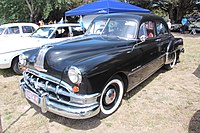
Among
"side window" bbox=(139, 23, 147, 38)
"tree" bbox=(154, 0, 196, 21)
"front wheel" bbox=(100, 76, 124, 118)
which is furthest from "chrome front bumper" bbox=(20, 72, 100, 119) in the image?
"tree" bbox=(154, 0, 196, 21)

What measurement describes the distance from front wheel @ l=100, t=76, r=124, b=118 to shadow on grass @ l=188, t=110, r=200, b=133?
127cm

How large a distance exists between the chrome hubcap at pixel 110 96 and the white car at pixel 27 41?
338 cm

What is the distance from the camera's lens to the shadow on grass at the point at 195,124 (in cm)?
289

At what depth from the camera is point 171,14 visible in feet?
87.4

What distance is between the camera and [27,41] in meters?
5.68

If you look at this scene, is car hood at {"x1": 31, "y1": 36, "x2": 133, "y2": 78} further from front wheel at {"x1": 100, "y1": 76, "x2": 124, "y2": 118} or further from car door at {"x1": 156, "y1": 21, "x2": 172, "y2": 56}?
car door at {"x1": 156, "y1": 21, "x2": 172, "y2": 56}

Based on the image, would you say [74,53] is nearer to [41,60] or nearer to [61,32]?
[41,60]

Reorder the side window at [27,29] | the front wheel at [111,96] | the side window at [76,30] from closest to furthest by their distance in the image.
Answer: the front wheel at [111,96] → the side window at [76,30] → the side window at [27,29]

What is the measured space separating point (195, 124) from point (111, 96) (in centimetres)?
149

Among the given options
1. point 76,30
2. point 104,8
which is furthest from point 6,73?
point 104,8

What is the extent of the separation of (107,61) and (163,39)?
2647mm

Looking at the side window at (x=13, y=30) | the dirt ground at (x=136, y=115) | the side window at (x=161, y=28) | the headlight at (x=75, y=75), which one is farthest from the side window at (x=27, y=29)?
the headlight at (x=75, y=75)

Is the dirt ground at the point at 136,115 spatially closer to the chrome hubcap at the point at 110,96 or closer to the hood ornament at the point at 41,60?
the chrome hubcap at the point at 110,96

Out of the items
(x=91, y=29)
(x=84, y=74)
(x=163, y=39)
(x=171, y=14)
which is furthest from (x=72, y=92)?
(x=171, y=14)
